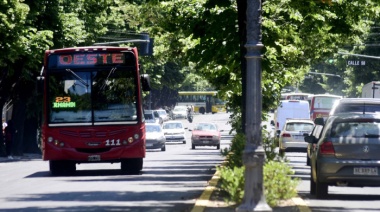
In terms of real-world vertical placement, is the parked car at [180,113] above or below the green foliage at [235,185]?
below

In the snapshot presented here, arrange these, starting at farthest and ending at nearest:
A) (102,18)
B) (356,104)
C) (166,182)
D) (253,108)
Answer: (102,18), (356,104), (166,182), (253,108)

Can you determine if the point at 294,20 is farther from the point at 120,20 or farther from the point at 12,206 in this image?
the point at 120,20

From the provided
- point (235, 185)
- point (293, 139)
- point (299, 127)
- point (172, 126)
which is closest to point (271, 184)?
point (235, 185)

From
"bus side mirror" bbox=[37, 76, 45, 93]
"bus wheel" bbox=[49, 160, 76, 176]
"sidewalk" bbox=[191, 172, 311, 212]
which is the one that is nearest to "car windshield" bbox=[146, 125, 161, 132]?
"bus wheel" bbox=[49, 160, 76, 176]

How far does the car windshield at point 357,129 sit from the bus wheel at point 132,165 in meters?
9.97

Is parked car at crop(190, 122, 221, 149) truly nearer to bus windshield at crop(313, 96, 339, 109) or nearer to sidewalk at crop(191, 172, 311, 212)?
bus windshield at crop(313, 96, 339, 109)

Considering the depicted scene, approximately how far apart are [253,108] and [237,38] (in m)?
9.49

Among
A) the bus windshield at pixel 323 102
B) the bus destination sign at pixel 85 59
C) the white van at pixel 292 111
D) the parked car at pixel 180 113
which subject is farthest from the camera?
the parked car at pixel 180 113

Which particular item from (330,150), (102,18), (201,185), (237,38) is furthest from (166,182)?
(102,18)

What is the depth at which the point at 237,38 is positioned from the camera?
78.8 ft

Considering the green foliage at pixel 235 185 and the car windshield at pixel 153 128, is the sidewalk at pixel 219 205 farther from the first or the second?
the car windshield at pixel 153 128

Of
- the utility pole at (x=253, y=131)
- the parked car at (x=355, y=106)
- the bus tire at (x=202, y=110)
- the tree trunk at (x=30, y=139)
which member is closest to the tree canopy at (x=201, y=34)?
the tree trunk at (x=30, y=139)

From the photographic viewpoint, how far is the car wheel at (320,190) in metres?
20.8

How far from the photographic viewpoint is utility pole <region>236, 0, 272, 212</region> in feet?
47.6
